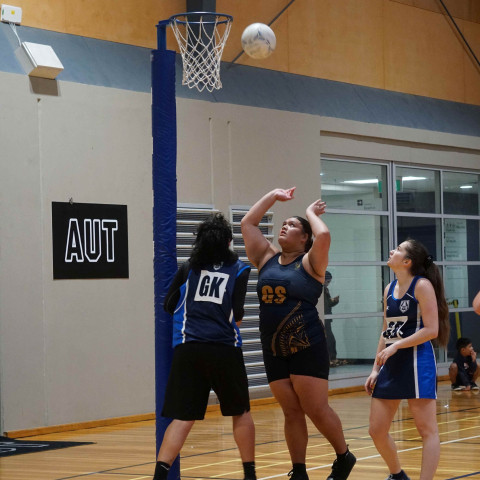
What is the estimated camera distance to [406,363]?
5453mm

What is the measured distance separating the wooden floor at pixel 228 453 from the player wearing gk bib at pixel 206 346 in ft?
4.85

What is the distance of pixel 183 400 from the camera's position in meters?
5.35

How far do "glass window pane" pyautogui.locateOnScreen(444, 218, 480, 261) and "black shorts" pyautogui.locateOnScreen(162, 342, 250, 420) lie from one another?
33.5 ft

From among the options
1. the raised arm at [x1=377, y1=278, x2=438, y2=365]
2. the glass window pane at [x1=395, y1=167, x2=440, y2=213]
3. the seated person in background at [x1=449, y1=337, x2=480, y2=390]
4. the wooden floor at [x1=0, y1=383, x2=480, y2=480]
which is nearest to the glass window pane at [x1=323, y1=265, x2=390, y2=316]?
the glass window pane at [x1=395, y1=167, x2=440, y2=213]

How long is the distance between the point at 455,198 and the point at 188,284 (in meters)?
10.6

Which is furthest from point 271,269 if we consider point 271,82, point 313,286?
point 271,82

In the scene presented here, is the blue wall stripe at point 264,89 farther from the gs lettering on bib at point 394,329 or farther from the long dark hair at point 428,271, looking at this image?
the gs lettering on bib at point 394,329

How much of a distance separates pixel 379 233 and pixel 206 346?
8.85m

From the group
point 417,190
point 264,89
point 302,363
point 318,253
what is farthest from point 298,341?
point 417,190

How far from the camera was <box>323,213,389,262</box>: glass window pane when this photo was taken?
1327cm

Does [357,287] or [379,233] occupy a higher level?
[379,233]

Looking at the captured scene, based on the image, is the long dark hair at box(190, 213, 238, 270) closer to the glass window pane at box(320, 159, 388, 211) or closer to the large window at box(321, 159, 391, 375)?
the large window at box(321, 159, 391, 375)

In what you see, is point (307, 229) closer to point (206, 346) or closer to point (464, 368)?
point (206, 346)

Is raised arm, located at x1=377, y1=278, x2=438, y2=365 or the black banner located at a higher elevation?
the black banner
